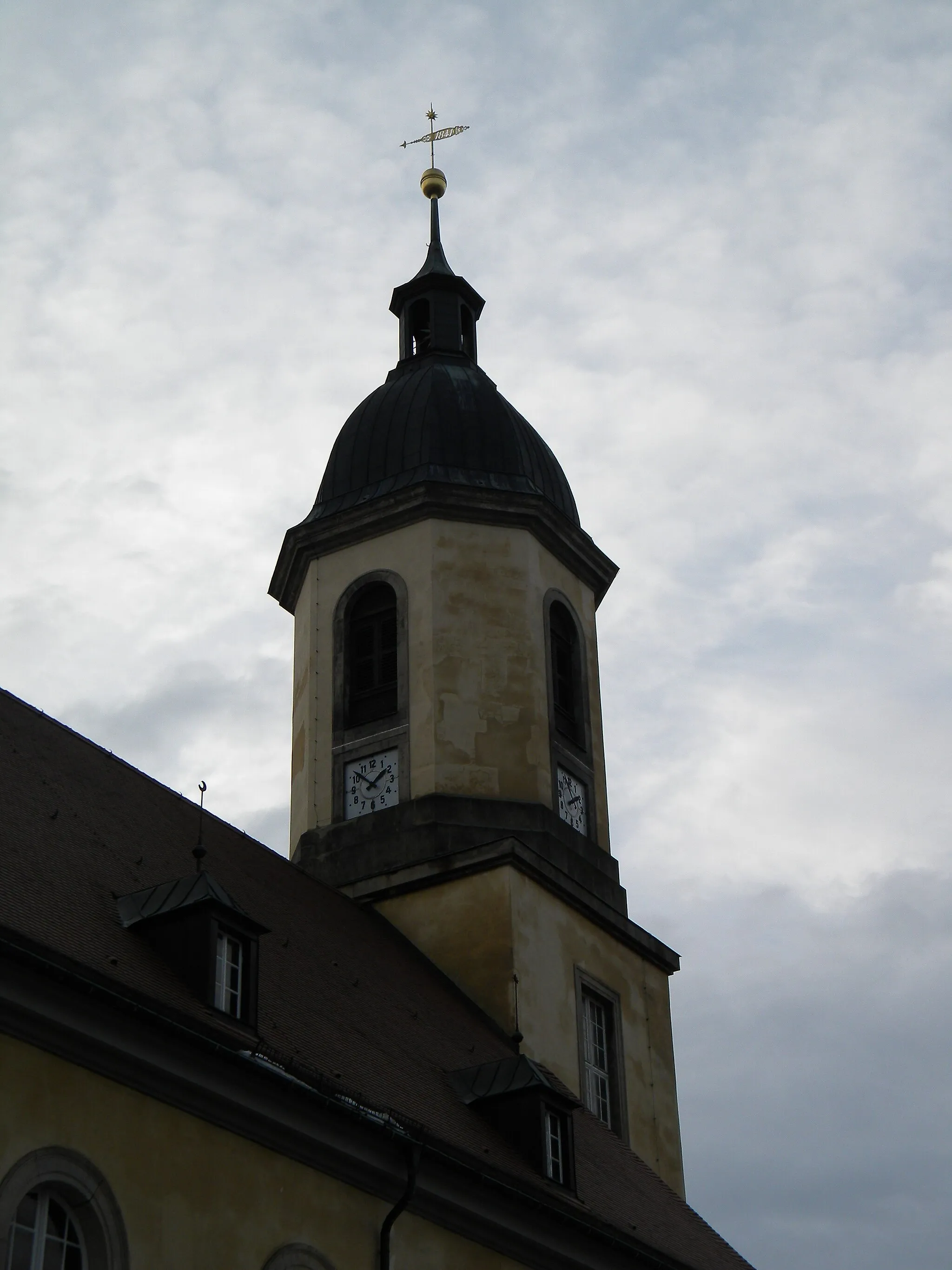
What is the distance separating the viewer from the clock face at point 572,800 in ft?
97.3

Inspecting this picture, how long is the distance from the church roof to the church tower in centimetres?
112

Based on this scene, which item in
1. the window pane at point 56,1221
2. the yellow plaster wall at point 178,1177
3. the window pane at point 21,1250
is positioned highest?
the yellow plaster wall at point 178,1177

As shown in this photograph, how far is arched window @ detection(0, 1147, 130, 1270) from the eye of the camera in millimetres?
14625

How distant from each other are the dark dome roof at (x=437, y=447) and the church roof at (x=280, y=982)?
7.48m

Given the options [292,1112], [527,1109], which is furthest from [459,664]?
[292,1112]

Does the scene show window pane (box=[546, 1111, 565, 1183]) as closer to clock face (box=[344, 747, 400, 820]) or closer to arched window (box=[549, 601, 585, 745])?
clock face (box=[344, 747, 400, 820])

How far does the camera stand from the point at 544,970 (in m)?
27.2

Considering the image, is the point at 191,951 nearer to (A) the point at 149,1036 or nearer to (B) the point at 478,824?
(A) the point at 149,1036

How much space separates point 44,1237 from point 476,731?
15.0 m

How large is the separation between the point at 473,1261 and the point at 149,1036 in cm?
519

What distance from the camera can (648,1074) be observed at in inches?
1123

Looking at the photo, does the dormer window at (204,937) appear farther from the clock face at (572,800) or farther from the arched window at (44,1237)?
the clock face at (572,800)

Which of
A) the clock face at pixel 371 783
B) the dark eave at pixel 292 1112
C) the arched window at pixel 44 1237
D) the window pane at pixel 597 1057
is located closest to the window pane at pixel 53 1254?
the arched window at pixel 44 1237

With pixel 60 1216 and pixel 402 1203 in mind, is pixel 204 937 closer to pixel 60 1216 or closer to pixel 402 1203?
pixel 402 1203
